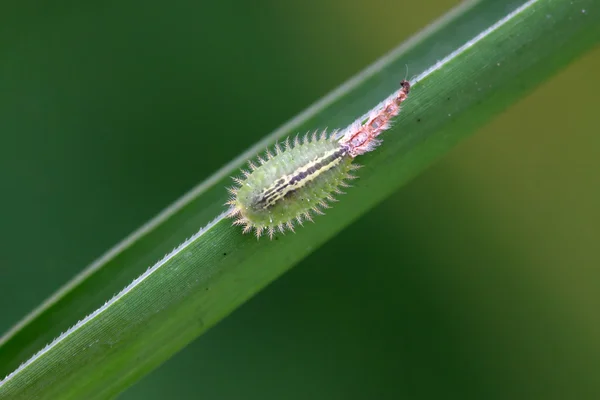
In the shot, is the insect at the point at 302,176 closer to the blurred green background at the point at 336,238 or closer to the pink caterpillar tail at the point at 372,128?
the pink caterpillar tail at the point at 372,128

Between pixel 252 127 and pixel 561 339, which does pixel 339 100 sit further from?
pixel 561 339

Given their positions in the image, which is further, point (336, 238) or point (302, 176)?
point (336, 238)

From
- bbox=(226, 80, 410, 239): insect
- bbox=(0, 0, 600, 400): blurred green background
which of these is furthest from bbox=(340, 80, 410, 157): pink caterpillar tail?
bbox=(0, 0, 600, 400): blurred green background

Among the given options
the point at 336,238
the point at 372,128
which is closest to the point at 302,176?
the point at 372,128

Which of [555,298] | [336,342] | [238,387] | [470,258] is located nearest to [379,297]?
[336,342]

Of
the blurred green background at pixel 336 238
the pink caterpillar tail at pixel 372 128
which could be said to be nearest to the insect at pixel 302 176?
the pink caterpillar tail at pixel 372 128

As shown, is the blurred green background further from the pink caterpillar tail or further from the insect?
the pink caterpillar tail

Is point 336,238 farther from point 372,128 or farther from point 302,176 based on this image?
point 372,128
